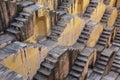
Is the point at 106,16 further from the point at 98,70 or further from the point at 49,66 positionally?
the point at 49,66

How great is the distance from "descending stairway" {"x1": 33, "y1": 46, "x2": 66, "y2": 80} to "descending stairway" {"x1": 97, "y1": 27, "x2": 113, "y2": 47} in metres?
3.60

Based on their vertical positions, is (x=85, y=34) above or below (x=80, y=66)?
above

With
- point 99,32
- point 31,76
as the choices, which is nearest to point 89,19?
point 99,32

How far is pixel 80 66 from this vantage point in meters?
8.64

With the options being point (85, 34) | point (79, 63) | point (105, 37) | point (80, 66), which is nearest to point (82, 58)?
point (79, 63)

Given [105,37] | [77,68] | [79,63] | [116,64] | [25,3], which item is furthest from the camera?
[105,37]

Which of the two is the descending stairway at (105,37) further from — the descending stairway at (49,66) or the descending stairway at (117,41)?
the descending stairway at (49,66)

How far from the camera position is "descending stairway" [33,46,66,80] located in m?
7.31

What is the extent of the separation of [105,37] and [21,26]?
17.3 ft

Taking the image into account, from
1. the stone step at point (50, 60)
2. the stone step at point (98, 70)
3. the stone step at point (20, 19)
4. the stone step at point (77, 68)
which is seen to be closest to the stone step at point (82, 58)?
the stone step at point (77, 68)

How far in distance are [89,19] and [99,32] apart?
0.90 meters

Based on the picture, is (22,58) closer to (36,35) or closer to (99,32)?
(36,35)

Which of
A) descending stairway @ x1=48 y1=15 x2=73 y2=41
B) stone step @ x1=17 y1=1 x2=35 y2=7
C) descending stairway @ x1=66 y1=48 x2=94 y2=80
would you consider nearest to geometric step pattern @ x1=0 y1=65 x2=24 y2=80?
stone step @ x1=17 y1=1 x2=35 y2=7

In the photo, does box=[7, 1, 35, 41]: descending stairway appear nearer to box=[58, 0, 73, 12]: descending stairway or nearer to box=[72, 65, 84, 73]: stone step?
box=[72, 65, 84, 73]: stone step
